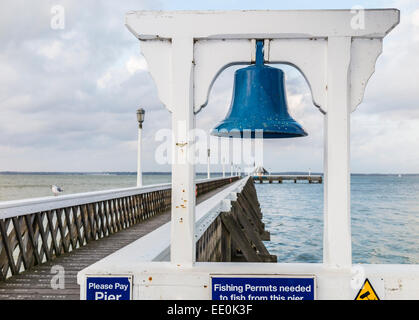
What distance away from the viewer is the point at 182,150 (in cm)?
267

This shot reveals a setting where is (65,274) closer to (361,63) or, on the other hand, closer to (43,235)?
(43,235)

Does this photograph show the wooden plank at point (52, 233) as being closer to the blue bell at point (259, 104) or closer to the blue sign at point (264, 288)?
the blue bell at point (259, 104)

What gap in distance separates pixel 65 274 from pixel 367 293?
5071mm

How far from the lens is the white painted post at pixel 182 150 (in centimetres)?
267

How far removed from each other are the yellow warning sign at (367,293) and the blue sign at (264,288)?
321 mm

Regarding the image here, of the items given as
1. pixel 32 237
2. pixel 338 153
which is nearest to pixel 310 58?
pixel 338 153

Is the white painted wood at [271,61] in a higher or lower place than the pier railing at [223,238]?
higher

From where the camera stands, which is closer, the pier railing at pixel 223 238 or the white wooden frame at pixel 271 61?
the white wooden frame at pixel 271 61

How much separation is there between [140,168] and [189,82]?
12.0 meters

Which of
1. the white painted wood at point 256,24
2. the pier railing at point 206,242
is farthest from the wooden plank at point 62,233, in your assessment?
the white painted wood at point 256,24

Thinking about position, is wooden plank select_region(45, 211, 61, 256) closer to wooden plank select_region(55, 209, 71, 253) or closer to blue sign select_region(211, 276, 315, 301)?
wooden plank select_region(55, 209, 71, 253)

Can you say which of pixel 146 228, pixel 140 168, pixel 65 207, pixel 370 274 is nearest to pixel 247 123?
pixel 370 274

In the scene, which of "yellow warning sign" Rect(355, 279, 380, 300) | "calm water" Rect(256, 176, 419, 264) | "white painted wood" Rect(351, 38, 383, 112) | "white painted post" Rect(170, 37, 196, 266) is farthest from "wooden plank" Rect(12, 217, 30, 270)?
"calm water" Rect(256, 176, 419, 264)

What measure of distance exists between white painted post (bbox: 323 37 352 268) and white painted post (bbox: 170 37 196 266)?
3.09ft
